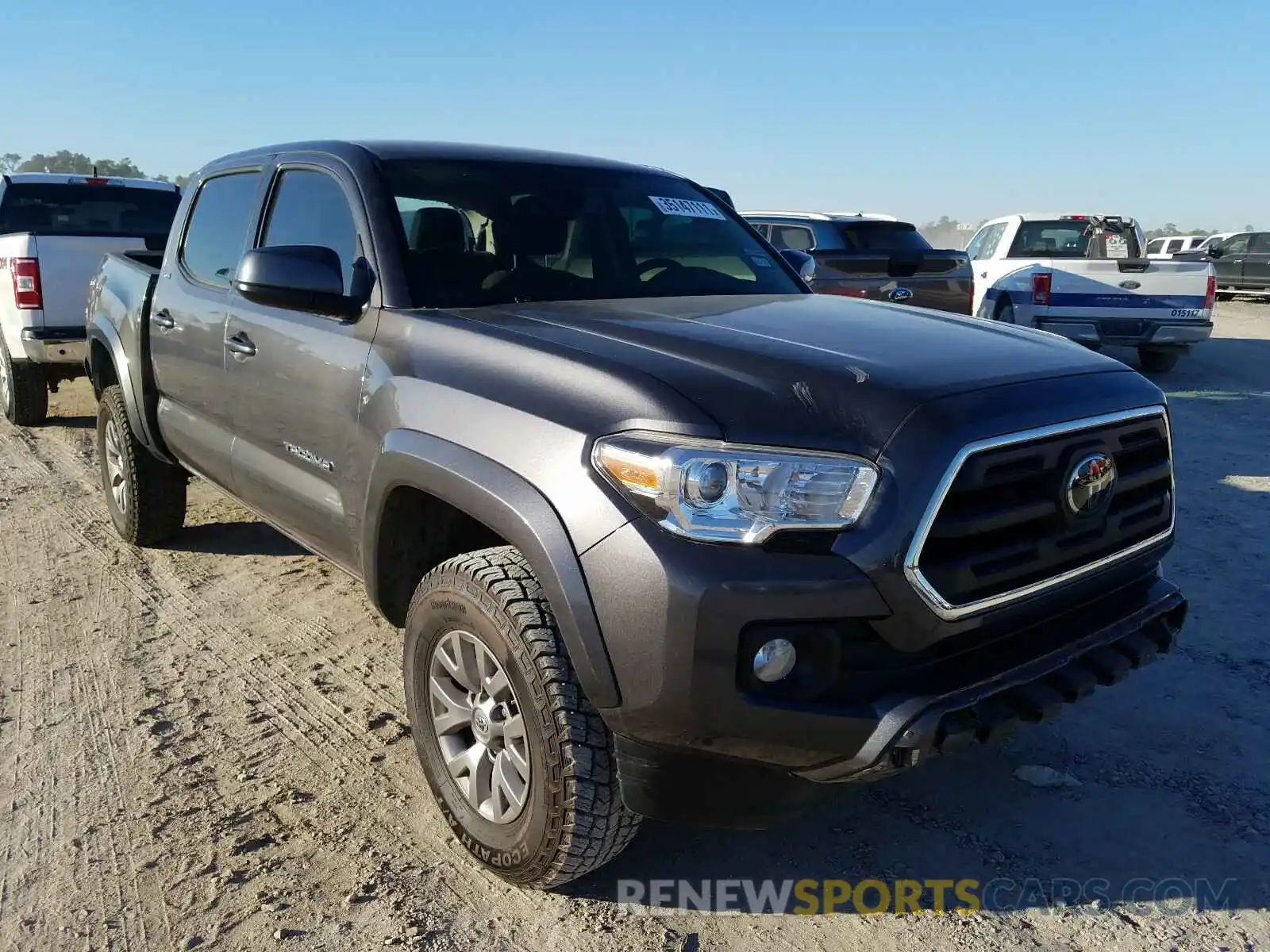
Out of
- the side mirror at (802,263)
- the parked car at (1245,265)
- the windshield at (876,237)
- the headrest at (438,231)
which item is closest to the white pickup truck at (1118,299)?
the windshield at (876,237)

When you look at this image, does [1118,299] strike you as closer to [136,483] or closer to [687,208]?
[687,208]

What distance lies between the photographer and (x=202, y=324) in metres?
4.11

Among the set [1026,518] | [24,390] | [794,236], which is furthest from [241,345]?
[794,236]

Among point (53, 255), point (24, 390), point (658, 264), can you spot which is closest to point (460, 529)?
point (658, 264)

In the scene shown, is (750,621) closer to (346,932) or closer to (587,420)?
(587,420)

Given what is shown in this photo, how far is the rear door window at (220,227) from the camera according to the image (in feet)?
13.3

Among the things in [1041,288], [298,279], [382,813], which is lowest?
[382,813]

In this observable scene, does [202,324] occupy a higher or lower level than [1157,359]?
higher

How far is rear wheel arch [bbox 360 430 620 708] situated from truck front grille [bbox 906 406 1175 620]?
0.70 meters

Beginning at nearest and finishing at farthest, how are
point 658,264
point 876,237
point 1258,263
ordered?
point 658,264
point 876,237
point 1258,263

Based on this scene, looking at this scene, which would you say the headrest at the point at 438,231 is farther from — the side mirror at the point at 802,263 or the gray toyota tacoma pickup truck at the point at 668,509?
the side mirror at the point at 802,263

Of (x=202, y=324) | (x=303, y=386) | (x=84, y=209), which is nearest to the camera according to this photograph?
(x=303, y=386)

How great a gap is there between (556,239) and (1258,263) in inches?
912

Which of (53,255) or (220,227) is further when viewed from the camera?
(53,255)
